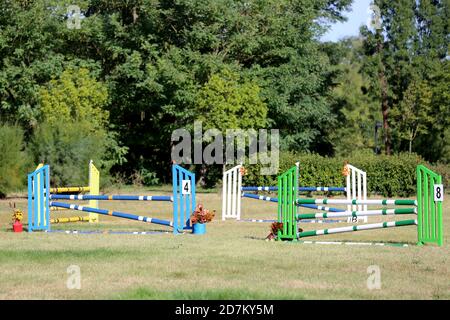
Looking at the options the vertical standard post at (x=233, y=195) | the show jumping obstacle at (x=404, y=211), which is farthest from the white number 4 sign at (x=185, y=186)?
the vertical standard post at (x=233, y=195)

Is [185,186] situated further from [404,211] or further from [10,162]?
[10,162]

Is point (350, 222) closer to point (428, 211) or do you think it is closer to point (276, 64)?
point (428, 211)

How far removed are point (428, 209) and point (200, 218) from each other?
16.9 ft

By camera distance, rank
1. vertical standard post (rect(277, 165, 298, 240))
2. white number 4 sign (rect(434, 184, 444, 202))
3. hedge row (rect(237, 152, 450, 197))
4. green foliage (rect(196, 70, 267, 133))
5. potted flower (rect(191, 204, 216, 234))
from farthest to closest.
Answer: green foliage (rect(196, 70, 267, 133)) < hedge row (rect(237, 152, 450, 197)) < potted flower (rect(191, 204, 216, 234)) < vertical standard post (rect(277, 165, 298, 240)) < white number 4 sign (rect(434, 184, 444, 202))

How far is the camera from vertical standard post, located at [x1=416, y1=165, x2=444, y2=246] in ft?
47.4

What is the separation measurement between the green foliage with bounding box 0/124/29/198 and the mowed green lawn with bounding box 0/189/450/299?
19.1 metres

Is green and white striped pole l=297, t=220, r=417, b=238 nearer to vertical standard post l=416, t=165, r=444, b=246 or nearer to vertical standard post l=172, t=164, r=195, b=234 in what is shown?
vertical standard post l=416, t=165, r=444, b=246

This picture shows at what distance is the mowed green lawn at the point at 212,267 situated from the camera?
9656 millimetres

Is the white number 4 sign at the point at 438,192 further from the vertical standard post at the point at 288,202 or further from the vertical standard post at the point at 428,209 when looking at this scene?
the vertical standard post at the point at 288,202

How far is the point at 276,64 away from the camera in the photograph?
2095 inches

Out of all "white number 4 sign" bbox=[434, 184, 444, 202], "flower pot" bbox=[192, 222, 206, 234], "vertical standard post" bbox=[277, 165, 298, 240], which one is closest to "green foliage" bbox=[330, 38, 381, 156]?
"flower pot" bbox=[192, 222, 206, 234]

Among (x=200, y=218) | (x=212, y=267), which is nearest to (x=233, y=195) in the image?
(x=200, y=218)

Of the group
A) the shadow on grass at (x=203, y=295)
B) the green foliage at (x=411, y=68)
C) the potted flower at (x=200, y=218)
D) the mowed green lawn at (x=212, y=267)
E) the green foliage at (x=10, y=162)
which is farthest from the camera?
the green foliage at (x=411, y=68)

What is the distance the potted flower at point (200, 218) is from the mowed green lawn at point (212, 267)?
0.49 m
